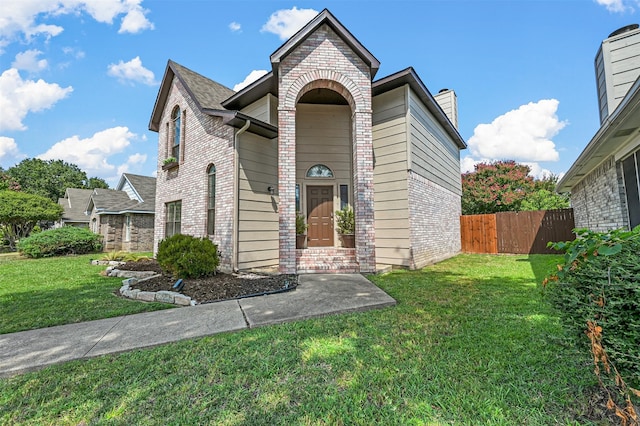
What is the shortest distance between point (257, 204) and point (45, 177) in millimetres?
45662

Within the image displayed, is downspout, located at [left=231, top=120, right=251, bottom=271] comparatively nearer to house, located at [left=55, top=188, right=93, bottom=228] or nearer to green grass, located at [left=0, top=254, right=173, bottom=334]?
green grass, located at [left=0, top=254, right=173, bottom=334]

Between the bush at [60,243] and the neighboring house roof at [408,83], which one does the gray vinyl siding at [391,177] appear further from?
the bush at [60,243]

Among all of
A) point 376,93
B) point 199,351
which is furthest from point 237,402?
point 376,93

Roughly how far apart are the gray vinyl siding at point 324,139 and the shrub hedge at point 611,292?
22.8 ft

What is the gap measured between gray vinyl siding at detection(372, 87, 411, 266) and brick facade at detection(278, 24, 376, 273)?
1.16 meters

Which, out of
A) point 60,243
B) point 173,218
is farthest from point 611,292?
point 60,243

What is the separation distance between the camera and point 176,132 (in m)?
10.0

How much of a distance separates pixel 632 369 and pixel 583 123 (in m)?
12.4

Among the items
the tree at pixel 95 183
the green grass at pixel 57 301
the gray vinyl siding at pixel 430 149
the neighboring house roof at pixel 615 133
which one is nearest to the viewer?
the neighboring house roof at pixel 615 133

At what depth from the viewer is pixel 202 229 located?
8.09m

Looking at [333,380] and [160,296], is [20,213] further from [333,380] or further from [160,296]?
[333,380]

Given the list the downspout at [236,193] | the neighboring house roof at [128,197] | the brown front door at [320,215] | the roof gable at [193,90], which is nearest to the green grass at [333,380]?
the downspout at [236,193]

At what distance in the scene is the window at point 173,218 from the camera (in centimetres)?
955

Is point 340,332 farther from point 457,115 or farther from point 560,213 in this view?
point 457,115
